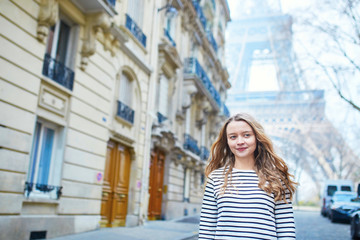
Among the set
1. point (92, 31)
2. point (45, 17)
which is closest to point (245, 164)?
point (45, 17)

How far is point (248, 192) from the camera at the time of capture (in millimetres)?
2414

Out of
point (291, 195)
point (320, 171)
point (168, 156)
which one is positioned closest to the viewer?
point (291, 195)

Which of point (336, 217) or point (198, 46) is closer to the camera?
point (336, 217)

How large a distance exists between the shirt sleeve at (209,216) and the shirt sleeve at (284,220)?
1.35 ft

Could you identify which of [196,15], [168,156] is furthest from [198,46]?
[168,156]

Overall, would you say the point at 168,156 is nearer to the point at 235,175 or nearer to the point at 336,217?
the point at 336,217

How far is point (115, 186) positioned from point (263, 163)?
9750 millimetres

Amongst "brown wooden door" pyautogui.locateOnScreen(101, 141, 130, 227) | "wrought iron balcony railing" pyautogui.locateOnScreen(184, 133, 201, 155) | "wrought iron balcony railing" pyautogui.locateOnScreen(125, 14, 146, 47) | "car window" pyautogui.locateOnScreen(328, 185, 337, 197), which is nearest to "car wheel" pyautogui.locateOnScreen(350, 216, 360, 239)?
"brown wooden door" pyautogui.locateOnScreen(101, 141, 130, 227)

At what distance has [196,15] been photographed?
20.6 meters

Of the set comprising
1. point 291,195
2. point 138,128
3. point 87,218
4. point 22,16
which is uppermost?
point 22,16

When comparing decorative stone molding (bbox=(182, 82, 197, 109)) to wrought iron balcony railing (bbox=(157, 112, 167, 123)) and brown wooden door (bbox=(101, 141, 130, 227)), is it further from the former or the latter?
brown wooden door (bbox=(101, 141, 130, 227))

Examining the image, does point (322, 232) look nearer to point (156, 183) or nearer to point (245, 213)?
point (156, 183)

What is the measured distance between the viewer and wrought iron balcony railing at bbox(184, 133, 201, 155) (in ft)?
63.4

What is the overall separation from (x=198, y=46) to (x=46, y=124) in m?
15.3
